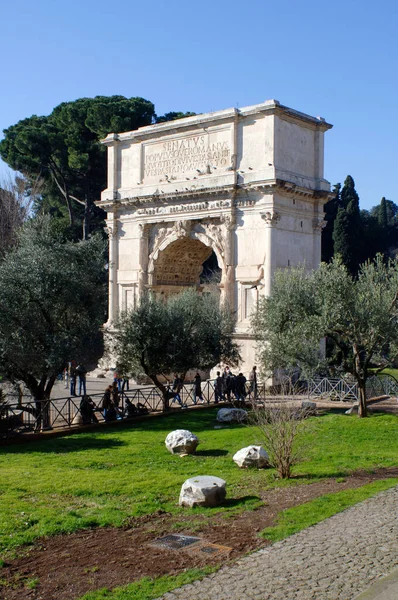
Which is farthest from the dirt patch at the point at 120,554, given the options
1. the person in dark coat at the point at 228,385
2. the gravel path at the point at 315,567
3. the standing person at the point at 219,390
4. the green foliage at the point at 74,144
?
the green foliage at the point at 74,144

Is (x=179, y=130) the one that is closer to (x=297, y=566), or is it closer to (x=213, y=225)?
(x=213, y=225)

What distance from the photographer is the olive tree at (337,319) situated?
16609 mm

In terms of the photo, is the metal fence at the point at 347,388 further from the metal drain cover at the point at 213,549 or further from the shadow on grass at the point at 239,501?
the metal drain cover at the point at 213,549

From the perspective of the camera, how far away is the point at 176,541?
26.2 feet

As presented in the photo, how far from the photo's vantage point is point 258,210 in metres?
23.6

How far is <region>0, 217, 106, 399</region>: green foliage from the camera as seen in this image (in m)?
15.8

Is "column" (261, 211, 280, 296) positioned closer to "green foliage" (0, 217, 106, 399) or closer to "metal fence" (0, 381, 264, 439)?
"metal fence" (0, 381, 264, 439)

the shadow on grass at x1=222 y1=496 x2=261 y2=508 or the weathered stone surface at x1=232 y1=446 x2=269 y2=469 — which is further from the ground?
the weathered stone surface at x1=232 y1=446 x2=269 y2=469

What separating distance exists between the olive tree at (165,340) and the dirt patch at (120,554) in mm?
9417

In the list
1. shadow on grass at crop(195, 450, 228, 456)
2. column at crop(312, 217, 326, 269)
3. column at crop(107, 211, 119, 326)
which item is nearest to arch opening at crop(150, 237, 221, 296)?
column at crop(107, 211, 119, 326)

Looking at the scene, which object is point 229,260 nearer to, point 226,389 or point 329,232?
point 226,389

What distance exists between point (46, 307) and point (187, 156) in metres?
11.5

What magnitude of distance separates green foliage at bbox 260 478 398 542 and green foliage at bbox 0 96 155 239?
2883 cm

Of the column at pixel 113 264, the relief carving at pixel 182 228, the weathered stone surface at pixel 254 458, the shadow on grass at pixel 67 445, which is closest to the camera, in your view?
the weathered stone surface at pixel 254 458
